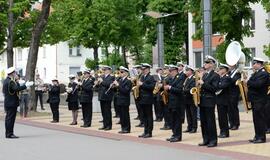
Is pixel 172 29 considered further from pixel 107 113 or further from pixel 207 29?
pixel 107 113

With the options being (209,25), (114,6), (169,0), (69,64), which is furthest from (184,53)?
(209,25)

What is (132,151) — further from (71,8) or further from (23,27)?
(71,8)

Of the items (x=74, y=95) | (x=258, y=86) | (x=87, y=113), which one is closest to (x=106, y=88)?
(x=87, y=113)

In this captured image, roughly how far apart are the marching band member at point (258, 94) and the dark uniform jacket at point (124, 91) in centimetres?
409

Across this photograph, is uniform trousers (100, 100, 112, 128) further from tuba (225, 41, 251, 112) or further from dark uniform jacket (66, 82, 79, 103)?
tuba (225, 41, 251, 112)

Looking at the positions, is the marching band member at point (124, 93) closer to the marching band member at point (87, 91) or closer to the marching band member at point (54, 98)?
the marching band member at point (87, 91)

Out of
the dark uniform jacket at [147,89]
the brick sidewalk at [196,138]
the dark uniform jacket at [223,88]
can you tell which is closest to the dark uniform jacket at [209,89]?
the dark uniform jacket at [223,88]

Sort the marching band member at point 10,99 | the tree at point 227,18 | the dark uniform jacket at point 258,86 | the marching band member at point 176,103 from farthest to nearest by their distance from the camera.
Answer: the tree at point 227,18, the marching band member at point 10,99, the marching band member at point 176,103, the dark uniform jacket at point 258,86

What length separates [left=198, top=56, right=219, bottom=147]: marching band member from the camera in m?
13.7

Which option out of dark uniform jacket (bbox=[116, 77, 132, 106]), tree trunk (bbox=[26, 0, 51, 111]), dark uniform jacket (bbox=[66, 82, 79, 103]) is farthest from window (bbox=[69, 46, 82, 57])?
dark uniform jacket (bbox=[116, 77, 132, 106])

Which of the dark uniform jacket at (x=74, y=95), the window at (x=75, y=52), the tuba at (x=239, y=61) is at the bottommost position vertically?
the dark uniform jacket at (x=74, y=95)

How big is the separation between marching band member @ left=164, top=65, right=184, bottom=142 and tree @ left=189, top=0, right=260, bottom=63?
17.9 metres

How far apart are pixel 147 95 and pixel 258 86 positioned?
3.42m

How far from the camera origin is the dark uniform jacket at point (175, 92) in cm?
1505
